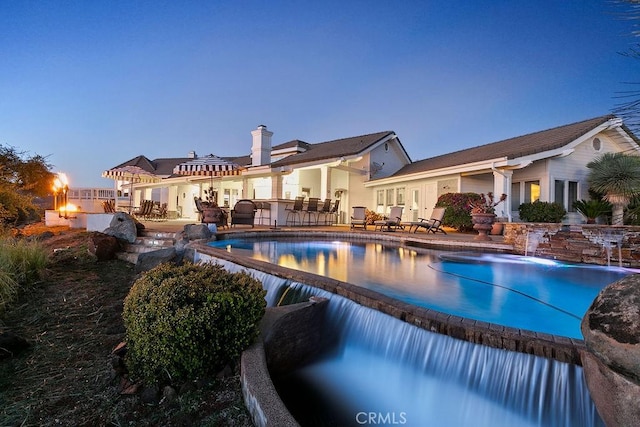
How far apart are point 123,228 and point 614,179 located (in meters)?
15.3

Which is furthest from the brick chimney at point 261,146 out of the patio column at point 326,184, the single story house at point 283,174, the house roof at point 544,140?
the house roof at point 544,140

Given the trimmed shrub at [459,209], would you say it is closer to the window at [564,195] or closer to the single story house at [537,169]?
the single story house at [537,169]

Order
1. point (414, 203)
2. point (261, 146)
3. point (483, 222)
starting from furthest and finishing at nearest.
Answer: point (261, 146)
point (414, 203)
point (483, 222)

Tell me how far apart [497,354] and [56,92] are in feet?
82.5

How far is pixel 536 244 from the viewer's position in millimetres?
7211

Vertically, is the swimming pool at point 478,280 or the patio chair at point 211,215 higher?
the patio chair at point 211,215

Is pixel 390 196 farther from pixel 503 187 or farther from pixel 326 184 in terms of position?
pixel 503 187

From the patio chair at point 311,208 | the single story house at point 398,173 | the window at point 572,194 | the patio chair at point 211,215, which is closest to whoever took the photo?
the patio chair at point 211,215

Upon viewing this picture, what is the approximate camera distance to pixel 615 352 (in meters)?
1.16

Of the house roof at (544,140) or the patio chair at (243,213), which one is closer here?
the house roof at (544,140)

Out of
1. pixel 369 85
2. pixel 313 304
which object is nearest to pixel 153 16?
pixel 369 85

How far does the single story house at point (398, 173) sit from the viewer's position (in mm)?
11266

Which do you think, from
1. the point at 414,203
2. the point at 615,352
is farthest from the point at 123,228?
the point at 414,203

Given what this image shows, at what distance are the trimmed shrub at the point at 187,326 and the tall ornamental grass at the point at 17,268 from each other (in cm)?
291
